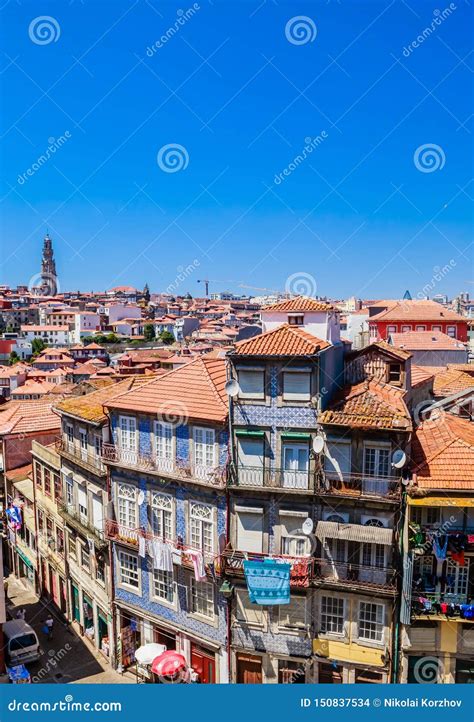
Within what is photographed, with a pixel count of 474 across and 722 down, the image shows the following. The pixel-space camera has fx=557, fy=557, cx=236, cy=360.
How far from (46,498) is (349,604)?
9.97m

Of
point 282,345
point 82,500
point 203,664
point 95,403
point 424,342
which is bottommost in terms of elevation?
point 203,664

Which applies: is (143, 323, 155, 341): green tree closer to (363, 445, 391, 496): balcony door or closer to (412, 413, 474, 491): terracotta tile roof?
(412, 413, 474, 491): terracotta tile roof

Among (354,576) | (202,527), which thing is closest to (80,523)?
(202,527)

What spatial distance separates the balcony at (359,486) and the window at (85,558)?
7368mm

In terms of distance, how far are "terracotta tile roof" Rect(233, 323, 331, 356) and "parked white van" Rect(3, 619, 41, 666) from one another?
29.9 feet

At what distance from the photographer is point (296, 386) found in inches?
427

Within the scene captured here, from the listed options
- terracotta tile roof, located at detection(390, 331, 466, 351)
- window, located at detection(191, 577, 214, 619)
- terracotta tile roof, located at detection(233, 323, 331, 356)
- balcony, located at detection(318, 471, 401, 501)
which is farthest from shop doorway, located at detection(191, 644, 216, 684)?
terracotta tile roof, located at detection(390, 331, 466, 351)

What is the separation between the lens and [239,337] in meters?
13.7

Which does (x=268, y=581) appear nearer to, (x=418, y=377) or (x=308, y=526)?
(x=308, y=526)

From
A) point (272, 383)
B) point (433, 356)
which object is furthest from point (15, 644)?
point (433, 356)

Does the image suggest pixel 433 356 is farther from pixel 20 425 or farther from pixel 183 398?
pixel 20 425

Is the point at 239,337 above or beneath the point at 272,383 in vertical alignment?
above

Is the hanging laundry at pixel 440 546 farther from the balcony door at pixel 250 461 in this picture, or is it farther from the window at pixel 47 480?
the window at pixel 47 480

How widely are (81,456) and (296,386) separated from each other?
21.5 feet
